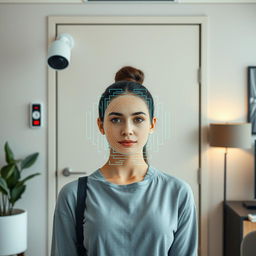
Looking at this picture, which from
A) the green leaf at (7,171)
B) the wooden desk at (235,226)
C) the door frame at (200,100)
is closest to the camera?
the wooden desk at (235,226)

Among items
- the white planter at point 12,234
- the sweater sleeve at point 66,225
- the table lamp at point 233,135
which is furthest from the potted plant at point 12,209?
the sweater sleeve at point 66,225

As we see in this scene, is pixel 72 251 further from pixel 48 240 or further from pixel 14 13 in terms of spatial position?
pixel 14 13

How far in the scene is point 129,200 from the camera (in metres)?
0.77

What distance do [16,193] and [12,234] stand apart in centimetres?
29

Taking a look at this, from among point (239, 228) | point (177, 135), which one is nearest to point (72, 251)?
point (239, 228)

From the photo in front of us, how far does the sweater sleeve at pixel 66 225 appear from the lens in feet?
2.67

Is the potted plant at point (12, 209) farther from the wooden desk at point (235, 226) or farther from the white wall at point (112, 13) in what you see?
the wooden desk at point (235, 226)

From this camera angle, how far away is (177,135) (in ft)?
9.96

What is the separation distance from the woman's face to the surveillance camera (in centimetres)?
205

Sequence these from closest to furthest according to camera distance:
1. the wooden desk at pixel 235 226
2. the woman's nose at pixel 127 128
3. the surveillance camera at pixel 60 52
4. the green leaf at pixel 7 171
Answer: the woman's nose at pixel 127 128
the wooden desk at pixel 235 226
the surveillance camera at pixel 60 52
the green leaf at pixel 7 171

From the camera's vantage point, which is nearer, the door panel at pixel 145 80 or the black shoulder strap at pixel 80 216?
the black shoulder strap at pixel 80 216

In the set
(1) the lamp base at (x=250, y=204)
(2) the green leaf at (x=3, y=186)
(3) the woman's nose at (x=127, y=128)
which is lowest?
(1) the lamp base at (x=250, y=204)

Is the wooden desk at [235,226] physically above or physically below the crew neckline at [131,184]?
below

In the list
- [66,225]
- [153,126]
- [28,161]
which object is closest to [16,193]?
[28,161]
